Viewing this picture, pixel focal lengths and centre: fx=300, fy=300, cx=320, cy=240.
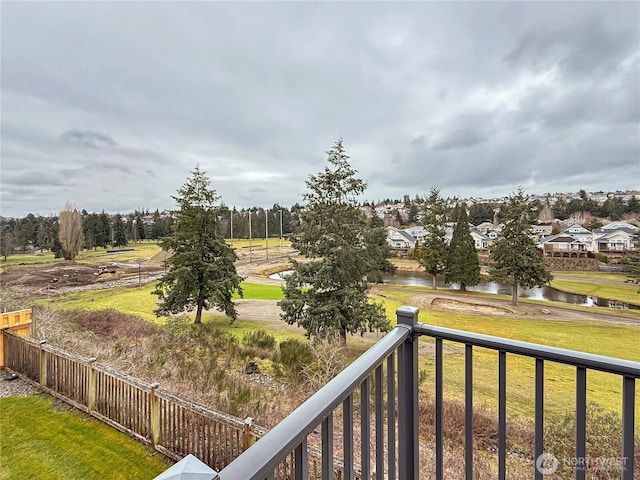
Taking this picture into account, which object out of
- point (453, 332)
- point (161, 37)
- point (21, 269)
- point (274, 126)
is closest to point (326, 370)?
point (453, 332)

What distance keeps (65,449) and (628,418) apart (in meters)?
4.14

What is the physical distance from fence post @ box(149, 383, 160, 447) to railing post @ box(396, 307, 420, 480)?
9.05ft

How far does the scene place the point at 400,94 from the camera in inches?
368

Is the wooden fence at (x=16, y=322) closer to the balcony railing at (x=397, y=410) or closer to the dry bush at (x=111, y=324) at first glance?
the dry bush at (x=111, y=324)

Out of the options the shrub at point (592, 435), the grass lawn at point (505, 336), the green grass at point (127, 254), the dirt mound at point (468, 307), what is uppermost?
the green grass at point (127, 254)

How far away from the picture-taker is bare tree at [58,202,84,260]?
37.2 feet

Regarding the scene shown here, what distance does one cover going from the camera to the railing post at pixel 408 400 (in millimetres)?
1136

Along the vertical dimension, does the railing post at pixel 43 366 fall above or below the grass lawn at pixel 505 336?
above

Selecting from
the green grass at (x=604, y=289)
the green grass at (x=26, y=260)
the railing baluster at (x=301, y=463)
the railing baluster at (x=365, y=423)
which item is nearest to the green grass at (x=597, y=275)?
the green grass at (x=604, y=289)

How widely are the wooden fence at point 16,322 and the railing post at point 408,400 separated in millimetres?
5923

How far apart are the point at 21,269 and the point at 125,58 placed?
847cm

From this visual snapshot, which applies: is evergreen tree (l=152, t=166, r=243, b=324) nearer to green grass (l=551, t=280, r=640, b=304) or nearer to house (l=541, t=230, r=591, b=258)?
house (l=541, t=230, r=591, b=258)

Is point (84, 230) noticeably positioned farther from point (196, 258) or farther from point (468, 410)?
point (468, 410)

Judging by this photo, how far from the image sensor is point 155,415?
9.91 ft
